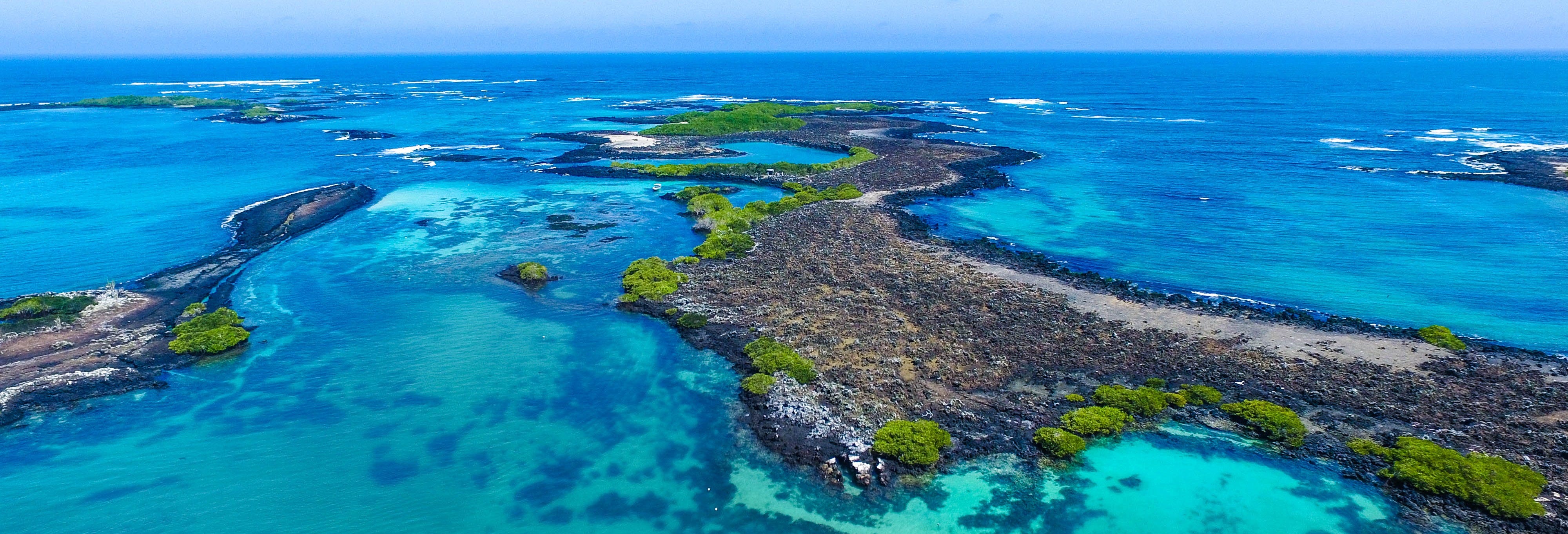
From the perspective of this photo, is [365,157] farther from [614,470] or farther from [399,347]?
[614,470]

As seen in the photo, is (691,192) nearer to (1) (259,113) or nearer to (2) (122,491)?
(2) (122,491)

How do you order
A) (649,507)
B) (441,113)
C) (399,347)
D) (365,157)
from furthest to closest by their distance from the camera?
(441,113) → (365,157) → (399,347) → (649,507)

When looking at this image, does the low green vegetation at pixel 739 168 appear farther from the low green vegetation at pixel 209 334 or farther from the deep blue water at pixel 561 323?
the low green vegetation at pixel 209 334

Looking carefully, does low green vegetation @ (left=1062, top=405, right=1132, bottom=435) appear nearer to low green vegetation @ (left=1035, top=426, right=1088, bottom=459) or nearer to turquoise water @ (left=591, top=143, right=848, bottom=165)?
low green vegetation @ (left=1035, top=426, right=1088, bottom=459)

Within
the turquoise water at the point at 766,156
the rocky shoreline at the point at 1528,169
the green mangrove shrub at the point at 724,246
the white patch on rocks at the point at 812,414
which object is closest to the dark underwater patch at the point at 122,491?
the white patch on rocks at the point at 812,414

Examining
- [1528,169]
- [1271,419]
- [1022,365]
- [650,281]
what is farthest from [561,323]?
[1528,169]

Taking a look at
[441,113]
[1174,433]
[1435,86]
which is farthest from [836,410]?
[1435,86]
